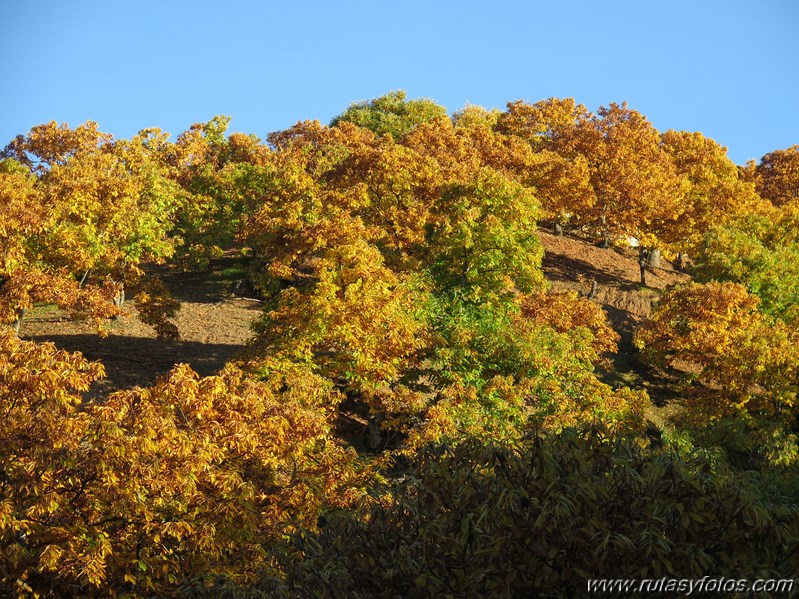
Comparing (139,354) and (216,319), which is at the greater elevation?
(216,319)

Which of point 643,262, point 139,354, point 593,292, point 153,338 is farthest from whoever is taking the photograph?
point 643,262

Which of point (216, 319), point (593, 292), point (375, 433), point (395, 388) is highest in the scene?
point (593, 292)

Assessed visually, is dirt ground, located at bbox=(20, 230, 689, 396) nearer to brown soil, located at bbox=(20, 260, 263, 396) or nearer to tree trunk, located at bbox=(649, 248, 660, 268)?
brown soil, located at bbox=(20, 260, 263, 396)

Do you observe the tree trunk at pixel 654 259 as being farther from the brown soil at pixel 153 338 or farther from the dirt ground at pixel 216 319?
the brown soil at pixel 153 338

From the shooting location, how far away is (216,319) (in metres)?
42.8

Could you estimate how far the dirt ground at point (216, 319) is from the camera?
1391 inches

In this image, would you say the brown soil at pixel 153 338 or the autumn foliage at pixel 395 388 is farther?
the brown soil at pixel 153 338

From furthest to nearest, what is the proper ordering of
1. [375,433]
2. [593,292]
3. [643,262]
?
[643,262] → [593,292] → [375,433]

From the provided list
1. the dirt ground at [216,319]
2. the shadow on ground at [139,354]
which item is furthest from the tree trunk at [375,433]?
the dirt ground at [216,319]

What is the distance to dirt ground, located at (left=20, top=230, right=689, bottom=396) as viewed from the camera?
3534cm

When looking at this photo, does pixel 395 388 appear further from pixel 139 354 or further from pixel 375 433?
pixel 139 354

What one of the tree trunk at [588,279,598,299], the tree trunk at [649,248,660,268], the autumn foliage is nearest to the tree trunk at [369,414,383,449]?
the autumn foliage

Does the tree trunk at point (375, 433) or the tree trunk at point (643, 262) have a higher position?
the tree trunk at point (643, 262)

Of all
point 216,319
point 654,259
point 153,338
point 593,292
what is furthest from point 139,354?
point 654,259
